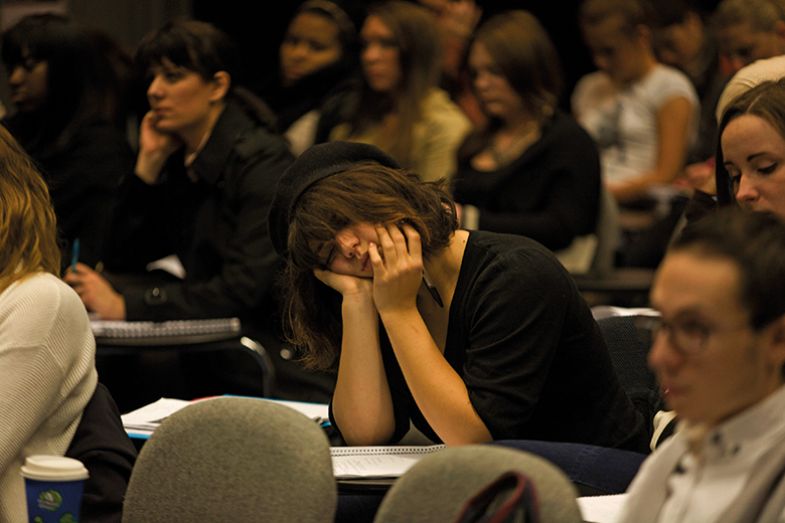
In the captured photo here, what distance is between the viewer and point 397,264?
2.73m

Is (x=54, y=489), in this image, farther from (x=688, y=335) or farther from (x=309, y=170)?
(x=688, y=335)

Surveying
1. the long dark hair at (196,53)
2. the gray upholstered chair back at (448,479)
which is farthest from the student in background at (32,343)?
the long dark hair at (196,53)

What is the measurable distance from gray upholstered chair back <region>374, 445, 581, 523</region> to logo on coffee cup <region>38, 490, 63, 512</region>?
0.63 m

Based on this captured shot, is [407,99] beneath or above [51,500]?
beneath

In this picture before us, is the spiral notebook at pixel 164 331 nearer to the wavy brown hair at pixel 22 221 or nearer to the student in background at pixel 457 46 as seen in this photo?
the wavy brown hair at pixel 22 221

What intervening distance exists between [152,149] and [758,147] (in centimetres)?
264

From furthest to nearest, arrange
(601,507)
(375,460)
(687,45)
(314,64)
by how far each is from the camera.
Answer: (687,45), (314,64), (375,460), (601,507)

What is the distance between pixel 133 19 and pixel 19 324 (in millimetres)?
5758

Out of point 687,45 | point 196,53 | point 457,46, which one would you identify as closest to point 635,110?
point 687,45

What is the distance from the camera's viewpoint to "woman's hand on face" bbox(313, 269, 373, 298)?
284cm

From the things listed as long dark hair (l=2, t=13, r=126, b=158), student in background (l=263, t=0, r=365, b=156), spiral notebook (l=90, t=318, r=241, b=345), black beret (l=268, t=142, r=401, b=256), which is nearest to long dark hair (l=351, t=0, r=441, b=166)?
student in background (l=263, t=0, r=365, b=156)

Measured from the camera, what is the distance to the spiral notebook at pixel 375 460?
2.51 metres

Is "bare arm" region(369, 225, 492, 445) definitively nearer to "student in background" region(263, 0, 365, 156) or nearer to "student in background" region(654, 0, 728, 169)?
"student in background" region(263, 0, 365, 156)

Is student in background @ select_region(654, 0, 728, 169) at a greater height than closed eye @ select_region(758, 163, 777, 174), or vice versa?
closed eye @ select_region(758, 163, 777, 174)
